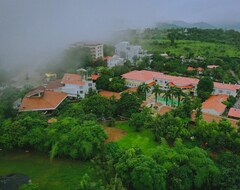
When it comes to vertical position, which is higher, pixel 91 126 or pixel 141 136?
pixel 91 126

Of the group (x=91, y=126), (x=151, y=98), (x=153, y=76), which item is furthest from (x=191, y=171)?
(x=153, y=76)

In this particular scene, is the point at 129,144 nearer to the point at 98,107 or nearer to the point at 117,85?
the point at 98,107

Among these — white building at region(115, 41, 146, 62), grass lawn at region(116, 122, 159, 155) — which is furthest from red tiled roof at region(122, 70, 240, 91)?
white building at region(115, 41, 146, 62)

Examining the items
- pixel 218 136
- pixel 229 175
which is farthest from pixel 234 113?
pixel 229 175

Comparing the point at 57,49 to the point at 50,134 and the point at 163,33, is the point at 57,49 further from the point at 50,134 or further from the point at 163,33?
the point at 163,33

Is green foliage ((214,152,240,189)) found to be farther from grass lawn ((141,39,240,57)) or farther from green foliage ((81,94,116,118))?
grass lawn ((141,39,240,57))

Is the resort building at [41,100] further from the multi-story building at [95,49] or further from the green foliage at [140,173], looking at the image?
the multi-story building at [95,49]
